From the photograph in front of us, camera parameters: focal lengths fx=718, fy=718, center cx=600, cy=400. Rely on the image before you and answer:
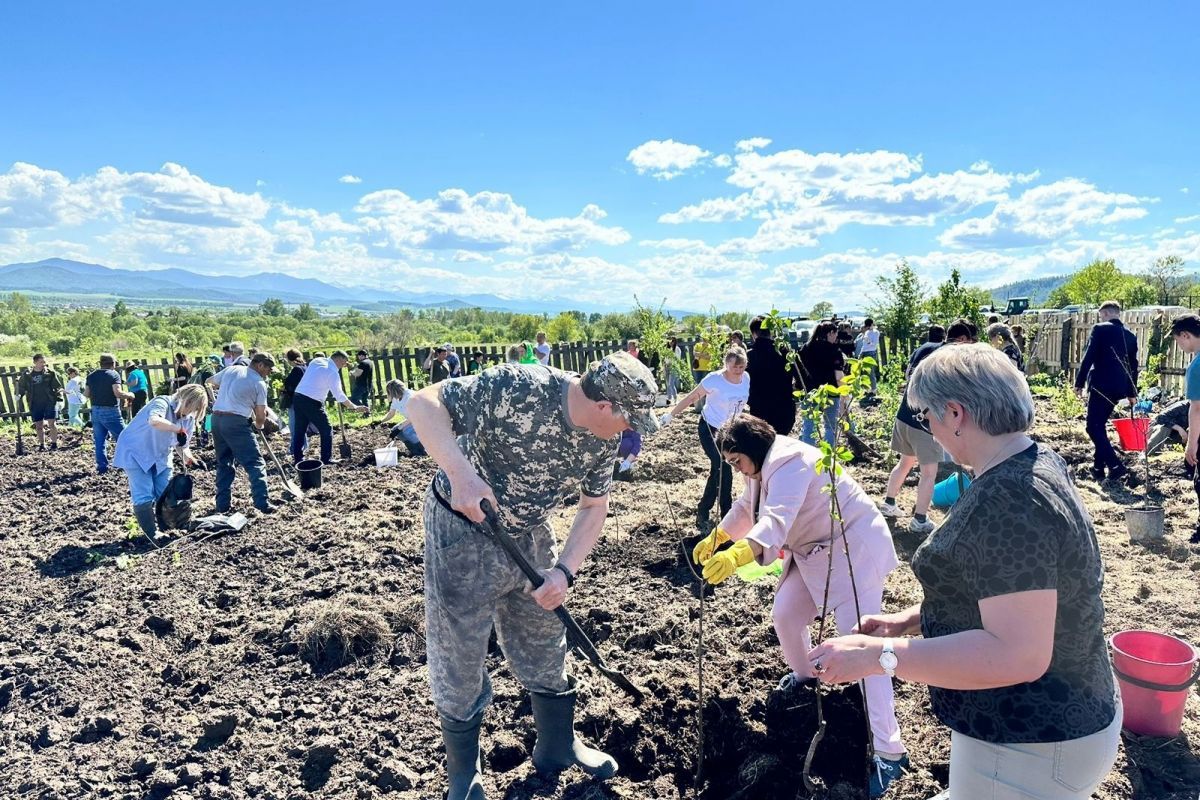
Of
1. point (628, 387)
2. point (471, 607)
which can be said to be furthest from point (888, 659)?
point (471, 607)

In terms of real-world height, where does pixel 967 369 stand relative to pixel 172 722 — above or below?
above

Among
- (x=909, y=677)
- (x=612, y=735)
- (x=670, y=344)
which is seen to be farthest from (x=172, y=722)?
(x=670, y=344)

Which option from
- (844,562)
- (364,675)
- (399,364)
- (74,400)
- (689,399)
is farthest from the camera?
(399,364)

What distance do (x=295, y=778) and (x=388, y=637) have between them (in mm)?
1128

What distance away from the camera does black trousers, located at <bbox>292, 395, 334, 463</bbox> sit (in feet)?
28.7

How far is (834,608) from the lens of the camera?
120 inches

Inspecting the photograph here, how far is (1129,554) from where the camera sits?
17.1ft

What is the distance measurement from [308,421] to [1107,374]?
8.85m

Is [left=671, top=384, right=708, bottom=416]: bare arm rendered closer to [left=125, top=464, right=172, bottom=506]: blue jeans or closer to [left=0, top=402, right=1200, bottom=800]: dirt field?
[left=0, top=402, right=1200, bottom=800]: dirt field

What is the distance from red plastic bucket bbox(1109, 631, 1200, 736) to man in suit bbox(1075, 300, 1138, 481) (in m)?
4.52

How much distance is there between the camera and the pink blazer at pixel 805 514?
289 cm

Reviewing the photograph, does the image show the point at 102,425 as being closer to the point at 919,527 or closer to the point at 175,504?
the point at 175,504

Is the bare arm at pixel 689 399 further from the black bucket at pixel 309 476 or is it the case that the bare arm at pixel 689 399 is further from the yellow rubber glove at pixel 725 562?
the black bucket at pixel 309 476

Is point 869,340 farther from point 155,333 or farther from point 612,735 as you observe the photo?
point 155,333
